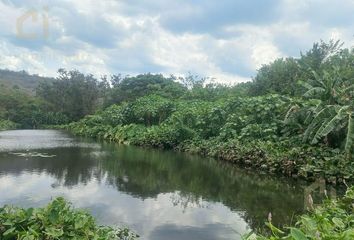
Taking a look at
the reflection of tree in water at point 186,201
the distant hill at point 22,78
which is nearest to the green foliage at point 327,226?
the reflection of tree in water at point 186,201

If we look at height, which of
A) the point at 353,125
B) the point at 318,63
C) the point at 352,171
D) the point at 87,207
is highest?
the point at 318,63

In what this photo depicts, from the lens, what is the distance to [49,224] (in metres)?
5.73

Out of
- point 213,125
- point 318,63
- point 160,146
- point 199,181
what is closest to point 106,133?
point 160,146

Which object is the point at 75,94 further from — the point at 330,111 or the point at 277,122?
the point at 330,111

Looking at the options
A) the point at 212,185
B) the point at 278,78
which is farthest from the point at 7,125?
the point at 212,185

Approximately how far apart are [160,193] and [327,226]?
7630mm

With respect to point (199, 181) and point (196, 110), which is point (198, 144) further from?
point (199, 181)

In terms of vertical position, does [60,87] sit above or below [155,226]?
above

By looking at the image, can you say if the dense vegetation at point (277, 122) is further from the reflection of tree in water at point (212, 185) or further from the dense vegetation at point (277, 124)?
the reflection of tree in water at point (212, 185)

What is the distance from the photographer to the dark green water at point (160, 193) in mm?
8312

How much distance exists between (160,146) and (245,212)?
1696 cm

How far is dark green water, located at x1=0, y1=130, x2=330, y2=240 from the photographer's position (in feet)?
27.3

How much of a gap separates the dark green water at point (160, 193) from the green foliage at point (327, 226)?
227 cm

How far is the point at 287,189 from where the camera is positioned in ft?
40.2
